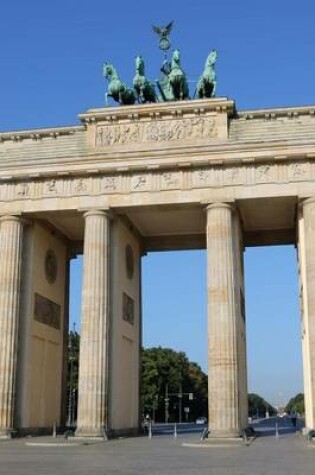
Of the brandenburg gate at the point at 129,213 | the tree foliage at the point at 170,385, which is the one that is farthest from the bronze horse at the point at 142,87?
the tree foliage at the point at 170,385

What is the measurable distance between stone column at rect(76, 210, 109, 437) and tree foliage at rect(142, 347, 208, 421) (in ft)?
187

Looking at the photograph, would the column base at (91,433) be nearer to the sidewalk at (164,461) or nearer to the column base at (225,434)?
the sidewalk at (164,461)

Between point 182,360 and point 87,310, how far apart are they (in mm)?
76144

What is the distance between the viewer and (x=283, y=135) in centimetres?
3406

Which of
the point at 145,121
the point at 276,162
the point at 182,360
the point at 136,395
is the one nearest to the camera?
the point at 276,162

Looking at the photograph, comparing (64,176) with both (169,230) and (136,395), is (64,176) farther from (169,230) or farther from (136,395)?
(136,395)

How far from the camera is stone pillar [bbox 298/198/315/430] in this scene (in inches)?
1240

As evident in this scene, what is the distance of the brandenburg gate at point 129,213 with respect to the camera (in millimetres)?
32469

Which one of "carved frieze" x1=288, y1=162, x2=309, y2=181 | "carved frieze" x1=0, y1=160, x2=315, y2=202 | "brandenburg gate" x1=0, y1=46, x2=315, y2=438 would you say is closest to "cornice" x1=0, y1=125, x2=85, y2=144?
"brandenburg gate" x1=0, y1=46, x2=315, y2=438

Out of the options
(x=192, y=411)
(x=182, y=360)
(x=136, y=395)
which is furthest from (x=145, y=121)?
(x=192, y=411)

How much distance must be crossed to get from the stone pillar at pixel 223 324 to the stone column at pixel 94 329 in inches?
216

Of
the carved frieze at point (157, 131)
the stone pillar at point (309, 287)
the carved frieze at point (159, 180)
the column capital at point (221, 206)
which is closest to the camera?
the stone pillar at point (309, 287)

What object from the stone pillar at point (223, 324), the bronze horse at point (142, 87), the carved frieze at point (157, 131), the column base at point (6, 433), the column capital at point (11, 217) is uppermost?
the bronze horse at point (142, 87)

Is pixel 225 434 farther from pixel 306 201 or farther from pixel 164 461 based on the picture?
pixel 306 201
